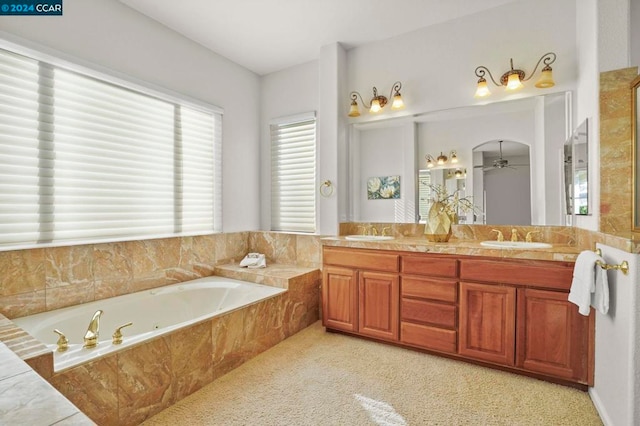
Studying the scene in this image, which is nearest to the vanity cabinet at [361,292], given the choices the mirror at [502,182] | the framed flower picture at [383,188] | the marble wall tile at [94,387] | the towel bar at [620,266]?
the framed flower picture at [383,188]

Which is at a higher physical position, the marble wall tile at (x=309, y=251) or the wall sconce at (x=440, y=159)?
the wall sconce at (x=440, y=159)

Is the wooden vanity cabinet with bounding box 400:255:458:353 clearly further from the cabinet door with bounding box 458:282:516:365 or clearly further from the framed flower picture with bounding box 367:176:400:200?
the framed flower picture with bounding box 367:176:400:200

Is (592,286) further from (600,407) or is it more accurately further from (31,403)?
(31,403)

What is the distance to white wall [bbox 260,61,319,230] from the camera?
377 cm

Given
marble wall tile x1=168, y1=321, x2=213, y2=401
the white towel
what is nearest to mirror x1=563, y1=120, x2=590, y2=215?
the white towel

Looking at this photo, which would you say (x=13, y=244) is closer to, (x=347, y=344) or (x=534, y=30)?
(x=347, y=344)

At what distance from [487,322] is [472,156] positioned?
146cm

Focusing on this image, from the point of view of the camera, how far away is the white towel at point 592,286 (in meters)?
1.68

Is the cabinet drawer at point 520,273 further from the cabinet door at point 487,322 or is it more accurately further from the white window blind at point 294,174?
the white window blind at point 294,174

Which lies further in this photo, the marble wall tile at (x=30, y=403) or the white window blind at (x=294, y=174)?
the white window blind at (x=294, y=174)

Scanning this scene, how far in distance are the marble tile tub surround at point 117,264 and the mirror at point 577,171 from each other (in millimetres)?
2276

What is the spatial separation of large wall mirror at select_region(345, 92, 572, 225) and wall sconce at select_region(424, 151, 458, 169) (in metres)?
0.02

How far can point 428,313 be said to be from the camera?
262cm

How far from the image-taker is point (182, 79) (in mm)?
3221
